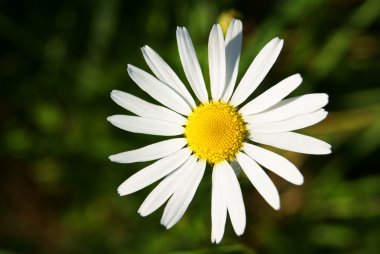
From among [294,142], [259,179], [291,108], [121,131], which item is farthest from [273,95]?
[121,131]

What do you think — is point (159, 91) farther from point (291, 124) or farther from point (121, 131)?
point (121, 131)

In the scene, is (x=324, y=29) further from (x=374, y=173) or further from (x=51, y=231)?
(x=51, y=231)

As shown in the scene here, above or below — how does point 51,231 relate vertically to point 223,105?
above

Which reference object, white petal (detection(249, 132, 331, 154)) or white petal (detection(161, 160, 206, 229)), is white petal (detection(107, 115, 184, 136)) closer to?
white petal (detection(161, 160, 206, 229))

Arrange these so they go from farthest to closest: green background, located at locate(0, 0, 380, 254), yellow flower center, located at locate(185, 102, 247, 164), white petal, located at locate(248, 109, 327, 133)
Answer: green background, located at locate(0, 0, 380, 254) → yellow flower center, located at locate(185, 102, 247, 164) → white petal, located at locate(248, 109, 327, 133)

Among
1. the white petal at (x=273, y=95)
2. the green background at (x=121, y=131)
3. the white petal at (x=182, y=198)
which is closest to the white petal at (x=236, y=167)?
the white petal at (x=182, y=198)

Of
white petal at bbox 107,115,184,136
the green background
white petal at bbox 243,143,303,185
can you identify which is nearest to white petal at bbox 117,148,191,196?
white petal at bbox 107,115,184,136

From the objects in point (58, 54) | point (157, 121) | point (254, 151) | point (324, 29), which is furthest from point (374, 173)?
point (58, 54)
